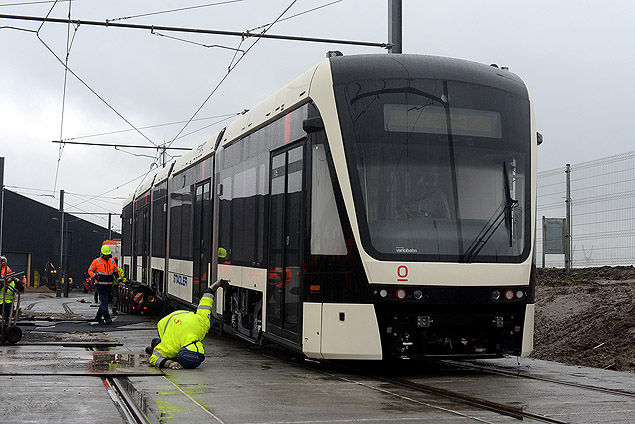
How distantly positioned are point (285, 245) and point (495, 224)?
101 inches

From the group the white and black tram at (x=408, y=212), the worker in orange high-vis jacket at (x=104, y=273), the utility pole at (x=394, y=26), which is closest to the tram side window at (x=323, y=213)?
the white and black tram at (x=408, y=212)

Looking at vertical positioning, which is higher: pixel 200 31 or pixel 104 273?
Result: pixel 200 31

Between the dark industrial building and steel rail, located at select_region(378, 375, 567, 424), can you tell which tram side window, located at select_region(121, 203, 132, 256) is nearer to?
steel rail, located at select_region(378, 375, 567, 424)

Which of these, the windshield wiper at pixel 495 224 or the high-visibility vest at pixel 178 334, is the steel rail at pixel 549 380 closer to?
the windshield wiper at pixel 495 224

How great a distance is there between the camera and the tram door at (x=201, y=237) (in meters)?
17.3

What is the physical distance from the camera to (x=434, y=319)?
10852 mm

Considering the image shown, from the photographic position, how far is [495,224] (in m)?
→ 11.1

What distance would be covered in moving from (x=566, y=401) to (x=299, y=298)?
3359 millimetres

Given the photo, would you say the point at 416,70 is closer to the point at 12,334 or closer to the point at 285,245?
the point at 285,245

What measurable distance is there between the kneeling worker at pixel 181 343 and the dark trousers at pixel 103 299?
977cm

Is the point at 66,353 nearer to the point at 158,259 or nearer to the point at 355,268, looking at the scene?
the point at 355,268

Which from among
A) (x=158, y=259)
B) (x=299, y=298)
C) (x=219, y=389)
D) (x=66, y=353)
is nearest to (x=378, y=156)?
(x=299, y=298)

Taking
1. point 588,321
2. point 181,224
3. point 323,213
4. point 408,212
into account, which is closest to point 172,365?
point 323,213

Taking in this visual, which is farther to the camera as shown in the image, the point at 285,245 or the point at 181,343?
the point at 181,343
